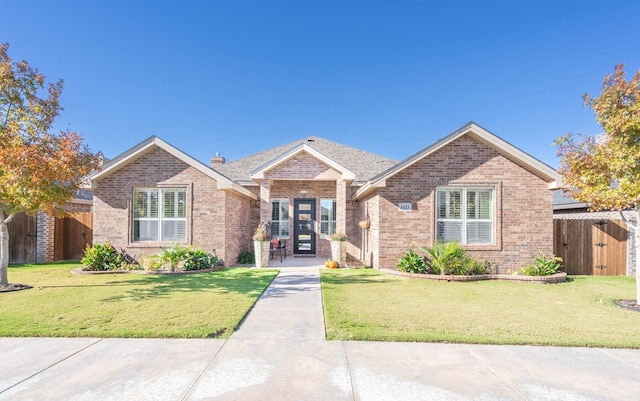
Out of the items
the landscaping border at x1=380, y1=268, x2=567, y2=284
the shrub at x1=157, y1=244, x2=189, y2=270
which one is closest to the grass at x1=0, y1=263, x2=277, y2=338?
the shrub at x1=157, y1=244, x2=189, y2=270

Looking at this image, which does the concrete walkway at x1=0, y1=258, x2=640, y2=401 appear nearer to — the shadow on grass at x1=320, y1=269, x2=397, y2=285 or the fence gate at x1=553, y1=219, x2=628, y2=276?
the shadow on grass at x1=320, y1=269, x2=397, y2=285

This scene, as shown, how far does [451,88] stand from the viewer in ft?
48.6

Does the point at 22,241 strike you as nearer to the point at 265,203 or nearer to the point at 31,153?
the point at 31,153

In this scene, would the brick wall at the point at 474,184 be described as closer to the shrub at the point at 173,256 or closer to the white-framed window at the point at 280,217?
the white-framed window at the point at 280,217

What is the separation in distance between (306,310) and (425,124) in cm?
1682

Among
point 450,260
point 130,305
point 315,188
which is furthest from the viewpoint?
point 315,188

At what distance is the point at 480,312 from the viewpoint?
18.6ft

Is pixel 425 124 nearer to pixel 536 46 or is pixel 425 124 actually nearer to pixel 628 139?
pixel 536 46

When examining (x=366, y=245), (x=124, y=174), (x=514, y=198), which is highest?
(x=124, y=174)

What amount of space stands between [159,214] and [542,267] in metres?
13.0

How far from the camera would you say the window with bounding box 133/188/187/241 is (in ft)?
35.2

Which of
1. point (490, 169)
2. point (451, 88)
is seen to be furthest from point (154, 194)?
point (451, 88)

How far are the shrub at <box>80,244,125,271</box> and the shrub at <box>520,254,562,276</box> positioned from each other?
13333 mm

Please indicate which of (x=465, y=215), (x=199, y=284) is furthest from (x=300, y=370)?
(x=465, y=215)
